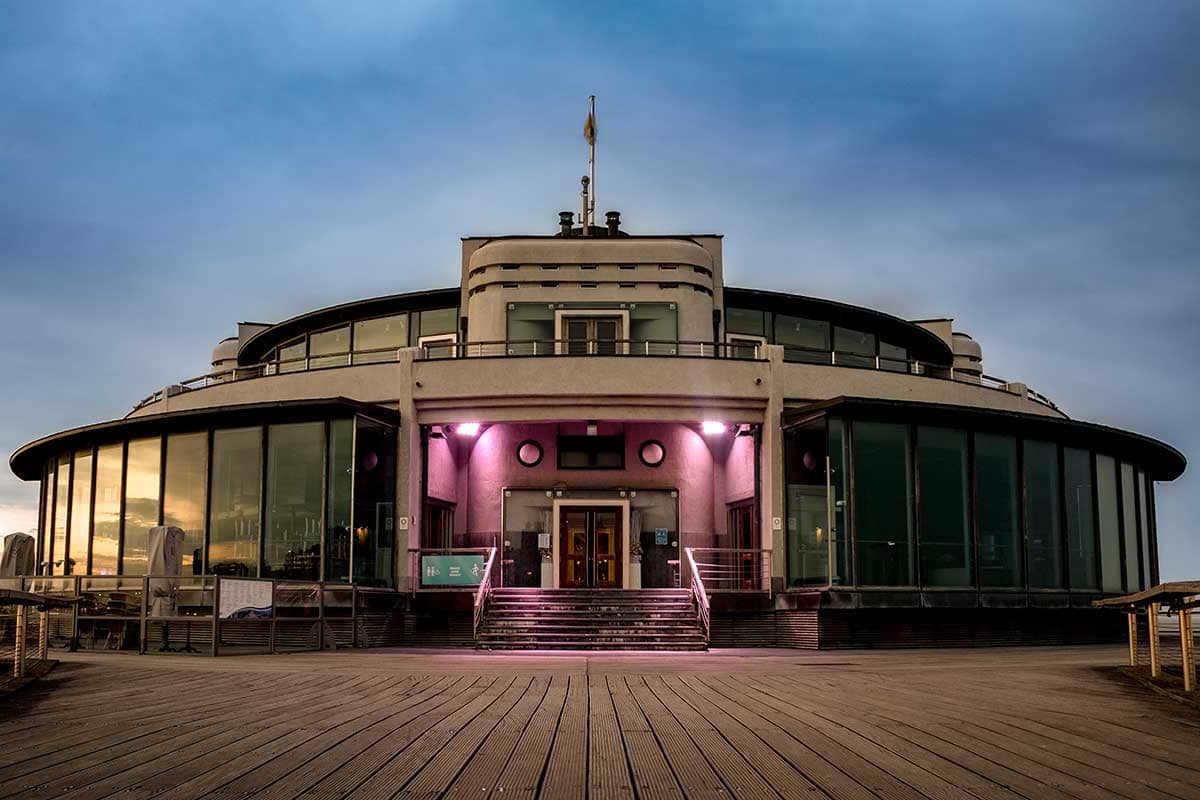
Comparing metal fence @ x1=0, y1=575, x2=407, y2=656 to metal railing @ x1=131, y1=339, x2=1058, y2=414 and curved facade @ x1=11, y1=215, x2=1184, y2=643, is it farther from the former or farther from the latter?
metal railing @ x1=131, y1=339, x2=1058, y2=414

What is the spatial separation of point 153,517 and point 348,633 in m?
6.13

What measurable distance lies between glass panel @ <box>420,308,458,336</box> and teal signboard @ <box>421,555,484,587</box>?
9.10 meters

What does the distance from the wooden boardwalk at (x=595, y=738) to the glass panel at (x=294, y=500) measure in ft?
37.0

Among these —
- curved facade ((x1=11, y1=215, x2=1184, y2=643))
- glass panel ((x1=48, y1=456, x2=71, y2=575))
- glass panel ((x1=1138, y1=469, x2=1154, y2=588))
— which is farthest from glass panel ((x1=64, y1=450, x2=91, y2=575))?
glass panel ((x1=1138, y1=469, x2=1154, y2=588))

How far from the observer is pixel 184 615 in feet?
56.5

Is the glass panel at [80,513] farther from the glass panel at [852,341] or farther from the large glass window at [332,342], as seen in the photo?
the glass panel at [852,341]

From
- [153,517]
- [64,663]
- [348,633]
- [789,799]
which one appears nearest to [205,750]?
[789,799]

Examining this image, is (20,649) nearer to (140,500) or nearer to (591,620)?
(591,620)

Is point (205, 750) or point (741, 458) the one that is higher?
point (741, 458)

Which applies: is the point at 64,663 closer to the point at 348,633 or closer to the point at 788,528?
the point at 348,633

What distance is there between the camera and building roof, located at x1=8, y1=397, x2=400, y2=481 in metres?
23.0

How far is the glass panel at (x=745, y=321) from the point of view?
30489 millimetres

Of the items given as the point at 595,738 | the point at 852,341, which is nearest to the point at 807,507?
the point at 852,341

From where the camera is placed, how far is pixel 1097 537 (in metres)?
24.7
